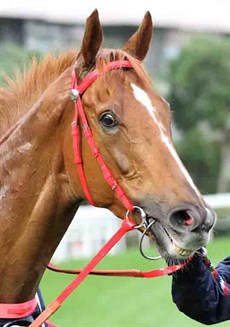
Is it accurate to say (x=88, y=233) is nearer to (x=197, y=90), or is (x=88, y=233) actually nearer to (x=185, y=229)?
(x=185, y=229)

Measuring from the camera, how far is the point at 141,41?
321cm

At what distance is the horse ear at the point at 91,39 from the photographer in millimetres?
2971

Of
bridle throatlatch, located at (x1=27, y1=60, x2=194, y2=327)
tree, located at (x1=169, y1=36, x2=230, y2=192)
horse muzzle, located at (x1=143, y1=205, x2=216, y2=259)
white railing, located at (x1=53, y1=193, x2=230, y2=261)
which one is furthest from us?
tree, located at (x1=169, y1=36, x2=230, y2=192)

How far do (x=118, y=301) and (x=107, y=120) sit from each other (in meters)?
5.74

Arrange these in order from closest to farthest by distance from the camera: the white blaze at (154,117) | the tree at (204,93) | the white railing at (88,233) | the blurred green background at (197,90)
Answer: the white blaze at (154,117) < the white railing at (88,233) < the blurred green background at (197,90) < the tree at (204,93)

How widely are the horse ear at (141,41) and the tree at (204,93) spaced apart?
1770 centimetres

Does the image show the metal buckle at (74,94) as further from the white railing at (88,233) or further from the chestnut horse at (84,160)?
the white railing at (88,233)

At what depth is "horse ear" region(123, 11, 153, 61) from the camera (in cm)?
319

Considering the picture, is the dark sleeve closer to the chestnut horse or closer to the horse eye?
the chestnut horse

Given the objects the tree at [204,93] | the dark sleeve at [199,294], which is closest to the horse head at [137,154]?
the dark sleeve at [199,294]

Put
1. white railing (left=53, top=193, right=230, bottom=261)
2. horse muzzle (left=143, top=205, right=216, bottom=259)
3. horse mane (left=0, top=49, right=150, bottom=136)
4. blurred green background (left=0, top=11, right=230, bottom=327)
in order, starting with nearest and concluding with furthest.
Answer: horse muzzle (left=143, top=205, right=216, bottom=259), horse mane (left=0, top=49, right=150, bottom=136), white railing (left=53, top=193, right=230, bottom=261), blurred green background (left=0, top=11, right=230, bottom=327)

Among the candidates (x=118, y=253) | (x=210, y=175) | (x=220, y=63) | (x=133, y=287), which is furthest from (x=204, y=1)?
(x=133, y=287)

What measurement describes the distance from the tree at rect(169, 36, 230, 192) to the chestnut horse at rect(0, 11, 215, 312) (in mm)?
17734

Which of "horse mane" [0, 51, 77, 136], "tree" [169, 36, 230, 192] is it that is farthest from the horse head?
"tree" [169, 36, 230, 192]
